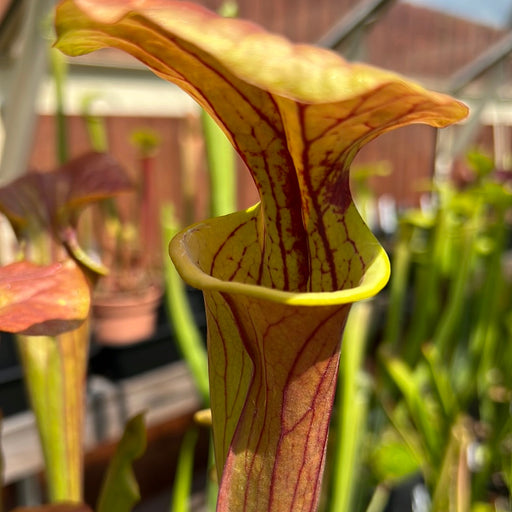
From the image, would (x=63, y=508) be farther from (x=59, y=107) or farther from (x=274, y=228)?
(x=59, y=107)

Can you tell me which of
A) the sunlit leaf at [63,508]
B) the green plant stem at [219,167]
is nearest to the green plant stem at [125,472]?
the sunlit leaf at [63,508]

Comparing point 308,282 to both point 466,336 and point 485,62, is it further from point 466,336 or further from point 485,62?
point 485,62

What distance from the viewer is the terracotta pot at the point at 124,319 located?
1.13 m

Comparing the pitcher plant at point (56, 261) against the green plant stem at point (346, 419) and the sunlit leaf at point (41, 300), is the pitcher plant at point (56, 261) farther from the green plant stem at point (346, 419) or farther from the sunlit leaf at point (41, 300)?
the green plant stem at point (346, 419)

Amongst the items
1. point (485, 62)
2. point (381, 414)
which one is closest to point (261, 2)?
point (485, 62)

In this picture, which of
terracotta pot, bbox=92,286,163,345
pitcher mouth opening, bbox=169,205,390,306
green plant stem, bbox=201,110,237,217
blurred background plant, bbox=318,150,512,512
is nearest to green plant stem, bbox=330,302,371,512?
blurred background plant, bbox=318,150,512,512

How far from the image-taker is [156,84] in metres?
1.92

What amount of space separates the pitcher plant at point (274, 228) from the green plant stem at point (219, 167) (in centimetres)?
27

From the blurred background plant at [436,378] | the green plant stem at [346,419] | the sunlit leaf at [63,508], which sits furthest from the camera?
the blurred background plant at [436,378]

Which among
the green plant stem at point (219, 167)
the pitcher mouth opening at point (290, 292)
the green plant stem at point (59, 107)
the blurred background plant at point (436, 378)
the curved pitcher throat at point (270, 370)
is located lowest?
the blurred background plant at point (436, 378)

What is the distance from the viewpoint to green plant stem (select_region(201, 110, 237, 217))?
0.55m

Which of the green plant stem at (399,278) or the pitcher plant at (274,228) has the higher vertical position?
the pitcher plant at (274,228)

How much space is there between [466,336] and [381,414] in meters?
0.36

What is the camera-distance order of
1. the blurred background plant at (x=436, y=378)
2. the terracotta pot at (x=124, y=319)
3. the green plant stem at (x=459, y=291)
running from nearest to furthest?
the blurred background plant at (x=436, y=378), the green plant stem at (x=459, y=291), the terracotta pot at (x=124, y=319)
